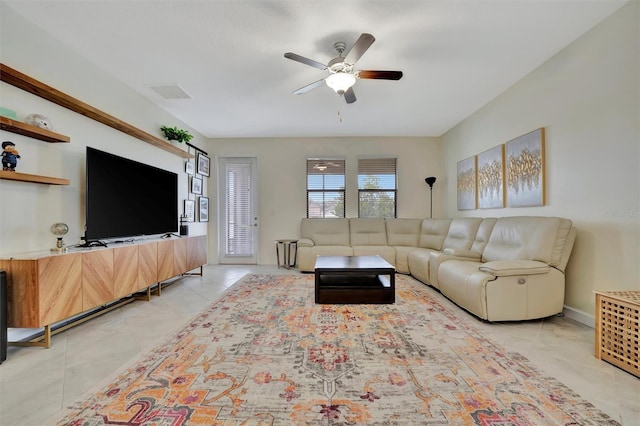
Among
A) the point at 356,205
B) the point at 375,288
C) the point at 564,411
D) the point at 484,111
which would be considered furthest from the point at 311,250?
the point at 564,411

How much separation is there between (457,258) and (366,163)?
3.07m

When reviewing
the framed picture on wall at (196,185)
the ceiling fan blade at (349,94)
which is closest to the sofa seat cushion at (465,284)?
the ceiling fan blade at (349,94)

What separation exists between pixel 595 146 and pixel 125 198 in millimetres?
4794

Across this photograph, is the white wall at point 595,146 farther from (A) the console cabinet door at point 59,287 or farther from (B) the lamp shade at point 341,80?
(A) the console cabinet door at point 59,287

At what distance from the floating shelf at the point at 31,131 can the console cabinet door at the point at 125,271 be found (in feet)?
3.63

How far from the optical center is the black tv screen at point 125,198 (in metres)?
2.76

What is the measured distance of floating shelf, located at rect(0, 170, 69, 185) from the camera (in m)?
2.06

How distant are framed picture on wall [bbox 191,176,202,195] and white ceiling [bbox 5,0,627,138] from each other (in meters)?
1.48

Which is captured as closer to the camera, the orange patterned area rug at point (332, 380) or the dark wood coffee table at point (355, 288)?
the orange patterned area rug at point (332, 380)

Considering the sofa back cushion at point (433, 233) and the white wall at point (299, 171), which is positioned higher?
the white wall at point (299, 171)

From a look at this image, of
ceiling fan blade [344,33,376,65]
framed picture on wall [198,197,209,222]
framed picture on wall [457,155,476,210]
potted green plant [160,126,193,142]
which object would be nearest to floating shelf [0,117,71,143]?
potted green plant [160,126,193,142]

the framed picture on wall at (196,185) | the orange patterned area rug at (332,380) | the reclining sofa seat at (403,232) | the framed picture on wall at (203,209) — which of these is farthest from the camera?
the framed picture on wall at (203,209)

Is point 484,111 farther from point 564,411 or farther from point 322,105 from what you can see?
point 564,411

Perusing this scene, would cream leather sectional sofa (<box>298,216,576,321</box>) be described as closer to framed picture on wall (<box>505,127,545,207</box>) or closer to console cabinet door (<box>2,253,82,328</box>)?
framed picture on wall (<box>505,127,545,207</box>)
